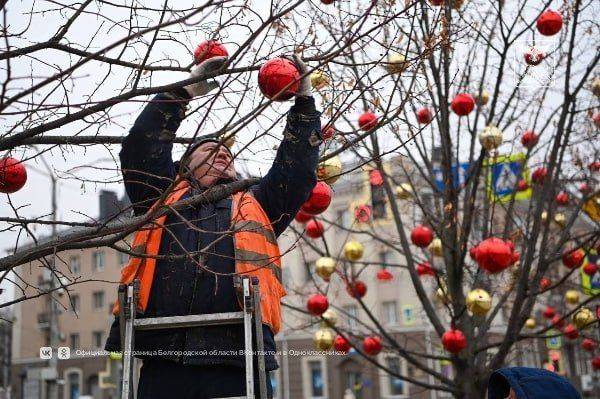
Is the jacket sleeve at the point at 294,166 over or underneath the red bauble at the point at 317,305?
over

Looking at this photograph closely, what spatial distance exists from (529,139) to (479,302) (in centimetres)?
201

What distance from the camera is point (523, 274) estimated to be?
548 centimetres

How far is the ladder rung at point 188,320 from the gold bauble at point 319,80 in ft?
5.02

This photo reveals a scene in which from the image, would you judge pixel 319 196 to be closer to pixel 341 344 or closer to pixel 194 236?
pixel 194 236

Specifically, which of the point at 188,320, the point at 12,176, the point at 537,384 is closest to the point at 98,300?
the point at 12,176

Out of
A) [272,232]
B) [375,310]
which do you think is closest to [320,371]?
[375,310]

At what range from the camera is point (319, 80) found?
3.94 metres

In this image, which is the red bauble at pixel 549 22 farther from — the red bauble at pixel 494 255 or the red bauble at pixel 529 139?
the red bauble at pixel 494 255

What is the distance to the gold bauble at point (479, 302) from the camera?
18.5ft

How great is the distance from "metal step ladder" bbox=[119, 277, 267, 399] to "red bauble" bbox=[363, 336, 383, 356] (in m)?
4.12

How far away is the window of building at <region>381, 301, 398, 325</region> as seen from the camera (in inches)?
1184

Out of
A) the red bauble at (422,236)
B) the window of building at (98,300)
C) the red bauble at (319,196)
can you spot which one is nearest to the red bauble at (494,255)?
the red bauble at (422,236)

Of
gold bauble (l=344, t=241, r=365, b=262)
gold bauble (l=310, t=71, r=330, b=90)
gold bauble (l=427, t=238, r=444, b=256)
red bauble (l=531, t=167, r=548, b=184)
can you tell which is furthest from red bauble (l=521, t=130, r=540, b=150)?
gold bauble (l=310, t=71, r=330, b=90)

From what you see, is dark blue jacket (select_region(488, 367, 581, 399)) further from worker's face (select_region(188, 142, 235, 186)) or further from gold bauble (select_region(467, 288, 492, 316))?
gold bauble (select_region(467, 288, 492, 316))
